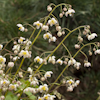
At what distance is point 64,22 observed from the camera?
1.67 m

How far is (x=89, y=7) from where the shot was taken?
1.75m

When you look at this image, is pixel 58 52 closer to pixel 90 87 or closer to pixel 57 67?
pixel 57 67

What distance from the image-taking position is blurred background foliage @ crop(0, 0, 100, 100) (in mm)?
1565

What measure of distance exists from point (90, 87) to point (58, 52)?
1.84ft

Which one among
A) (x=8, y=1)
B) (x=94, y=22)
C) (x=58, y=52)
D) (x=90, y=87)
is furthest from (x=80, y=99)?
(x=8, y=1)

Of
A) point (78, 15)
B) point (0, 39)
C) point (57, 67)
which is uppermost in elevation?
point (78, 15)

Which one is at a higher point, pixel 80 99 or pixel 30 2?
pixel 30 2

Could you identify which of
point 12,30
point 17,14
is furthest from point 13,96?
point 17,14

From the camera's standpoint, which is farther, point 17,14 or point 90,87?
point 90,87

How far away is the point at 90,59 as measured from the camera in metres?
1.83

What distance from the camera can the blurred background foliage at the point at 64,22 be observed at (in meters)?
1.57

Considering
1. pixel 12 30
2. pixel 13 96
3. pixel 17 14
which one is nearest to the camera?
pixel 13 96

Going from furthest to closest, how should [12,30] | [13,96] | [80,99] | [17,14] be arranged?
1. [80,99]
2. [17,14]
3. [12,30]
4. [13,96]

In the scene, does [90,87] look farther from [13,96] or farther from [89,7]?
[13,96]
